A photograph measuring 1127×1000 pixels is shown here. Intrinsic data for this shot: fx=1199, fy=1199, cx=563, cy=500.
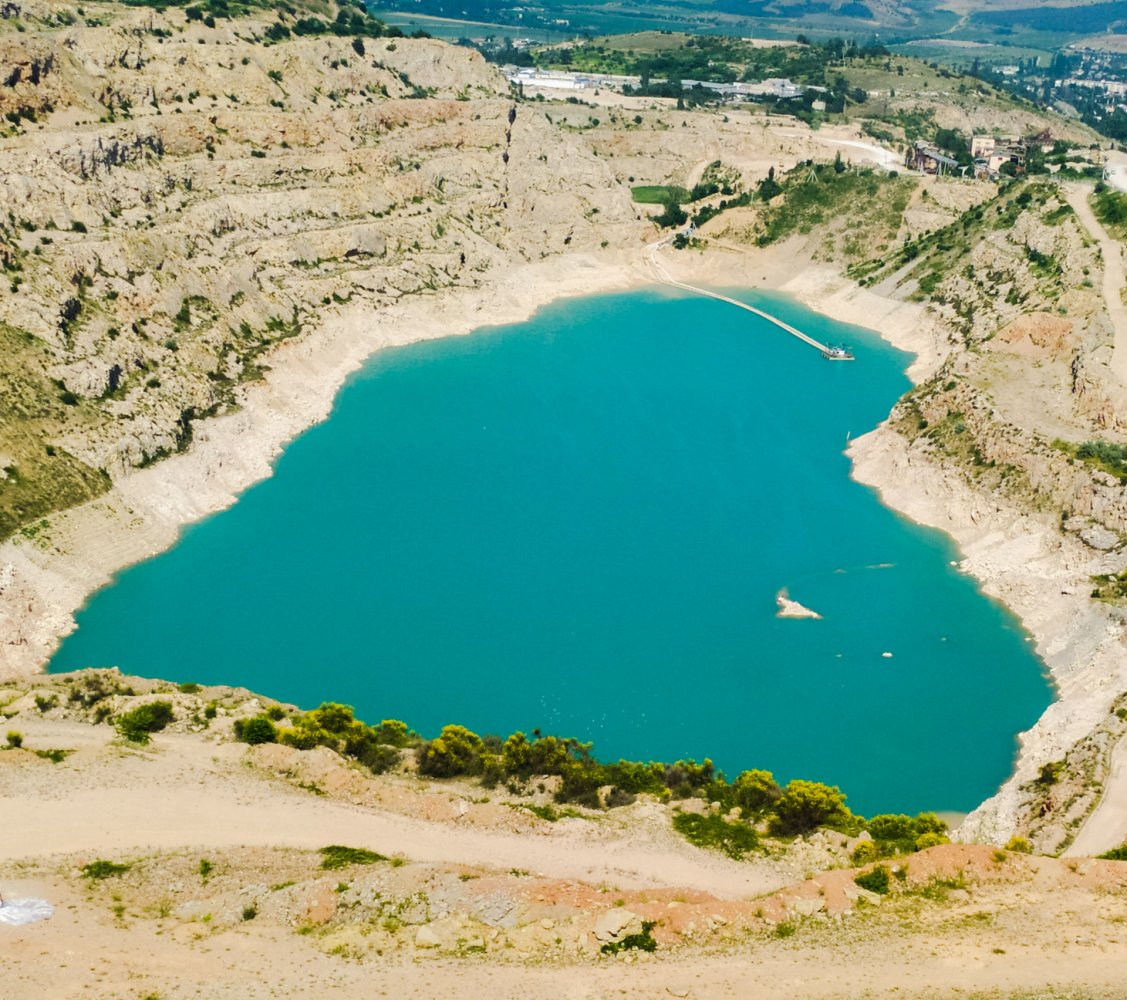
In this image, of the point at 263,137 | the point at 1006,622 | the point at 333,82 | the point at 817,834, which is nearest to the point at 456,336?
the point at 263,137

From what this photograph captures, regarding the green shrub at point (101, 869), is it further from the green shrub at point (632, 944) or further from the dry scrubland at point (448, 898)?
the green shrub at point (632, 944)

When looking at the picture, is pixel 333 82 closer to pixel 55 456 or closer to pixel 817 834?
pixel 55 456

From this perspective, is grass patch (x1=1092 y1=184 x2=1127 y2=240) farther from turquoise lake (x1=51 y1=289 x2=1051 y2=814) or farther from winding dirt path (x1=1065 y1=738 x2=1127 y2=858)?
winding dirt path (x1=1065 y1=738 x2=1127 y2=858)

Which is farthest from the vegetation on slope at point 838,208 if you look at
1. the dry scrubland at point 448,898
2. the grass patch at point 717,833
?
the dry scrubland at point 448,898

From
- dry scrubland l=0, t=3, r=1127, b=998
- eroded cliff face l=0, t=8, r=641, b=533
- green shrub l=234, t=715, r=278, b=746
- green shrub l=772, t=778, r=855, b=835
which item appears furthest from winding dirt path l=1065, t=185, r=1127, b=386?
green shrub l=234, t=715, r=278, b=746

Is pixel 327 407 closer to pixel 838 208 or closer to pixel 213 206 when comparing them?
pixel 213 206
